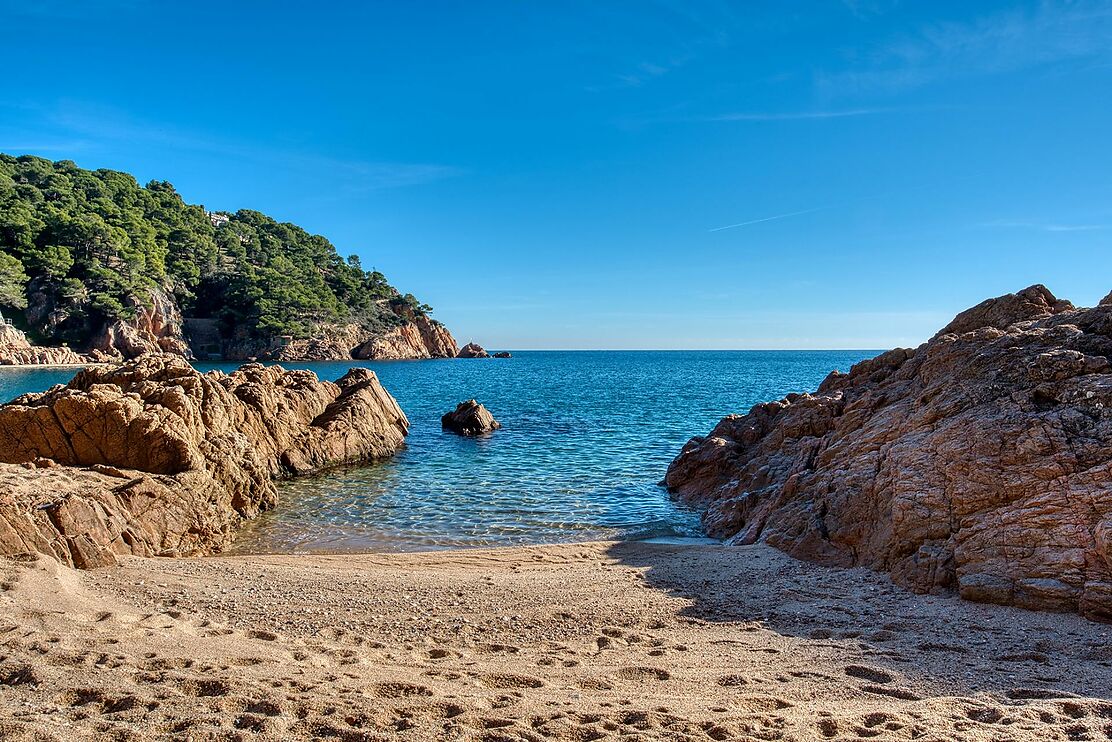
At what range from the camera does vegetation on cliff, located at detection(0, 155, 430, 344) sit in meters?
71.9

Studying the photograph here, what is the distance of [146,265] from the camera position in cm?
8475

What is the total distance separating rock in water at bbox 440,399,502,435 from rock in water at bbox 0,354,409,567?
27.8 ft

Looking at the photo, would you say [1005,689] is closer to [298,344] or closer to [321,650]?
[321,650]

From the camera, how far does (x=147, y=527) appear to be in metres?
10.8

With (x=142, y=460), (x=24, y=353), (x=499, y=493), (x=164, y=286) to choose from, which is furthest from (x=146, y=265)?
(x=499, y=493)

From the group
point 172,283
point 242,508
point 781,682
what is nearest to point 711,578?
point 781,682

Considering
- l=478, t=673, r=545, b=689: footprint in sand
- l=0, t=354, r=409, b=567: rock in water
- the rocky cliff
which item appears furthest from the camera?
the rocky cliff

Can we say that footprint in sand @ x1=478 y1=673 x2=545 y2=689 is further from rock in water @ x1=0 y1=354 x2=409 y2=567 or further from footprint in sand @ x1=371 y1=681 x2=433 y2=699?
rock in water @ x1=0 y1=354 x2=409 y2=567

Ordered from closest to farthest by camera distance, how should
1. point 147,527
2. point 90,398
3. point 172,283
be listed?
point 147,527, point 90,398, point 172,283

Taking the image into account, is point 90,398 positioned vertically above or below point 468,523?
above

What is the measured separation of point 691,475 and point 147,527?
1277 cm

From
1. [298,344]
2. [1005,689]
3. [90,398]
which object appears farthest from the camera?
[298,344]

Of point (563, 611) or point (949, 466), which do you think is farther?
point (949, 466)

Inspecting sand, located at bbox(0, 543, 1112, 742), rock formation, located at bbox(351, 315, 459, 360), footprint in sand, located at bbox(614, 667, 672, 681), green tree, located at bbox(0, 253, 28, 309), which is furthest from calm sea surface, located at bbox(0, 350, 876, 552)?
rock formation, located at bbox(351, 315, 459, 360)
